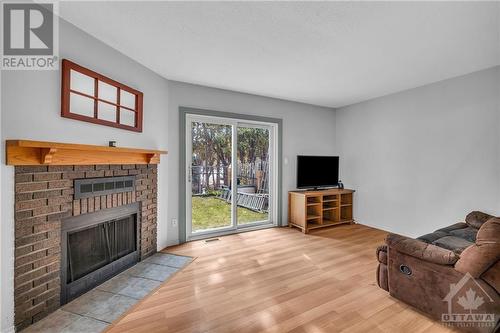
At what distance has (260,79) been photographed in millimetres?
3293

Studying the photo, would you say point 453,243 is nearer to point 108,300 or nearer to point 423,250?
point 423,250

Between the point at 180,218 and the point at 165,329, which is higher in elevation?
the point at 180,218

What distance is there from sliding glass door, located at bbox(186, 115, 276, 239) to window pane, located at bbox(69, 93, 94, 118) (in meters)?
1.48

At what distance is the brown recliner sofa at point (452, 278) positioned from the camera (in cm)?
162

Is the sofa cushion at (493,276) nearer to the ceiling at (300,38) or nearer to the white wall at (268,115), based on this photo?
the ceiling at (300,38)

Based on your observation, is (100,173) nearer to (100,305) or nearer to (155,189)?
(155,189)

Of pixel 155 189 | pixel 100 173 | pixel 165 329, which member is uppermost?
pixel 100 173

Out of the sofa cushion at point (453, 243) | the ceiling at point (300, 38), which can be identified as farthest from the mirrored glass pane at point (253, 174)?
the sofa cushion at point (453, 243)

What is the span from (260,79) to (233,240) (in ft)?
8.24

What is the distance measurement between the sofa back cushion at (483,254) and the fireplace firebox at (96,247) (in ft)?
10.4

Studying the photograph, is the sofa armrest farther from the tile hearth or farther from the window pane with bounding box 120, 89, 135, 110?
the window pane with bounding box 120, 89, 135, 110

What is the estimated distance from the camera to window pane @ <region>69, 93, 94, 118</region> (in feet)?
6.65

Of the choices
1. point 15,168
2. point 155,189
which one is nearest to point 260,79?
point 155,189

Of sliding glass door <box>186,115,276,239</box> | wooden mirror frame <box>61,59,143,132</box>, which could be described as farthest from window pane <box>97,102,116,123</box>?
sliding glass door <box>186,115,276,239</box>
